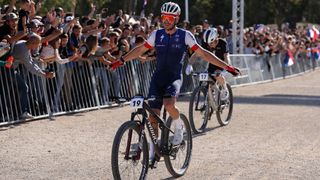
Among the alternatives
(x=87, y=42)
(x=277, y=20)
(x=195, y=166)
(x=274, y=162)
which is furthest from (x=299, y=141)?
(x=277, y=20)

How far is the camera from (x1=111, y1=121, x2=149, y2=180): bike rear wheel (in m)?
7.01

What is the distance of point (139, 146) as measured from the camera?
7320 mm

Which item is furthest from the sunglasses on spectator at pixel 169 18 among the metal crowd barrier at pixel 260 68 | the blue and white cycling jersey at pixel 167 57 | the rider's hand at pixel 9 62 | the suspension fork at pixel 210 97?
the metal crowd barrier at pixel 260 68

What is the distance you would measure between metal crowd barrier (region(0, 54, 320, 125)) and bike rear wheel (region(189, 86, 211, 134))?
Answer: 2.72 meters

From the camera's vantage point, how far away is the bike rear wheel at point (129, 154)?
701cm

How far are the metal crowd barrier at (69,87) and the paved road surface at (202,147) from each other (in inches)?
11.9

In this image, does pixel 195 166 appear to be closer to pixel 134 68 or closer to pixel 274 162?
pixel 274 162

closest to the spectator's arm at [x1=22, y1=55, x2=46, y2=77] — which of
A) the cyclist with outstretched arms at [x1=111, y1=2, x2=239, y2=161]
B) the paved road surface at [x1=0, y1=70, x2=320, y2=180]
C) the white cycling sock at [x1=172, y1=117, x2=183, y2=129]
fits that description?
the paved road surface at [x1=0, y1=70, x2=320, y2=180]

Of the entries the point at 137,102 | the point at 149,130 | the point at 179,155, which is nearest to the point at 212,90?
the point at 179,155

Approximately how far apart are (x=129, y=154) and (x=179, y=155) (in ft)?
4.74

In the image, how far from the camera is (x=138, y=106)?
7.29m

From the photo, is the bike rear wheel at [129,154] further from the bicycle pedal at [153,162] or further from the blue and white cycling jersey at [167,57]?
the blue and white cycling jersey at [167,57]

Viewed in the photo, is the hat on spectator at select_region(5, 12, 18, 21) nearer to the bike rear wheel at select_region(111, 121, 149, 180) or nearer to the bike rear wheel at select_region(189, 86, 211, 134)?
the bike rear wheel at select_region(189, 86, 211, 134)

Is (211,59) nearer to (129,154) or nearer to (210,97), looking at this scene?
(129,154)
